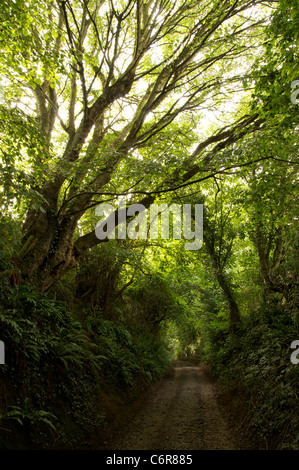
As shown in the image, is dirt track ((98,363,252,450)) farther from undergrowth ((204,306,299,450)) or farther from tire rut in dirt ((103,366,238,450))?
undergrowth ((204,306,299,450))

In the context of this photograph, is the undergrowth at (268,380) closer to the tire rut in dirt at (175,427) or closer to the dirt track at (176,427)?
the dirt track at (176,427)

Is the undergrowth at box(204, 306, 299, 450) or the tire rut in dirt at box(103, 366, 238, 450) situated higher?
the undergrowth at box(204, 306, 299, 450)

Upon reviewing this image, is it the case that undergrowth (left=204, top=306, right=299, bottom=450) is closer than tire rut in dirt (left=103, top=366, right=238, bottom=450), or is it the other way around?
undergrowth (left=204, top=306, right=299, bottom=450)

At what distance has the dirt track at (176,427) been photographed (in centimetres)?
511

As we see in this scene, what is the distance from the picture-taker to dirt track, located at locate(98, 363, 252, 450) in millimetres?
5113

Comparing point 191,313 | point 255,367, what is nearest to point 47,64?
point 255,367

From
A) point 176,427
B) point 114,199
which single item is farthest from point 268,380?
point 114,199

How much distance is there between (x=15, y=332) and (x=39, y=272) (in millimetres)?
2243

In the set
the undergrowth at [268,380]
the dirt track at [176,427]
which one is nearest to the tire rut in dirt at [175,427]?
the dirt track at [176,427]

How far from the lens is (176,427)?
6.13 m

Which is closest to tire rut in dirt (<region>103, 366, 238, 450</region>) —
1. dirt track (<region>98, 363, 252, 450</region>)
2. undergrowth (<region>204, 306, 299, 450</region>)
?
dirt track (<region>98, 363, 252, 450</region>)

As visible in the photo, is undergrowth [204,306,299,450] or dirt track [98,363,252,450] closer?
undergrowth [204,306,299,450]

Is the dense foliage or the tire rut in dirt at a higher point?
the dense foliage
